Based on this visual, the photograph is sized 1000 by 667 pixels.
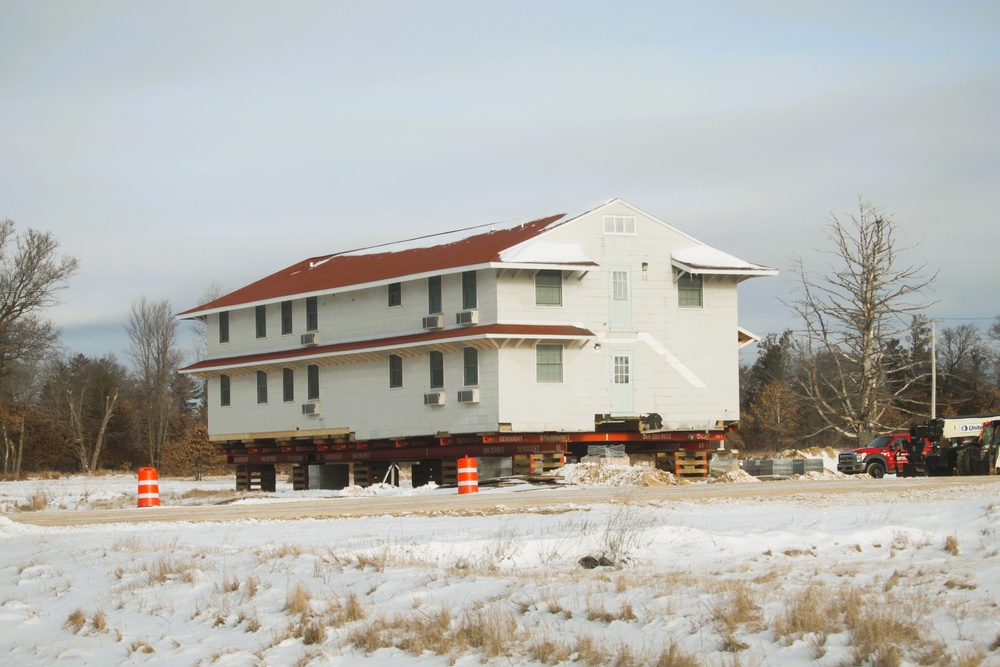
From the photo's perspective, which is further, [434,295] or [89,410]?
[89,410]

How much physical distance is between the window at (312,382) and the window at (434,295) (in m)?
5.83

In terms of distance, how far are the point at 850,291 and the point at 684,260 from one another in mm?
12961

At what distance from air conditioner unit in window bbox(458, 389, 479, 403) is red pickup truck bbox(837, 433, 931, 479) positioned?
1413cm

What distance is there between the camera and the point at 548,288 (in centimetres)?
3919

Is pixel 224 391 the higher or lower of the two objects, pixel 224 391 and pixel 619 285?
the lower

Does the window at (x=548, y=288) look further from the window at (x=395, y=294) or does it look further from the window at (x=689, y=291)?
the window at (x=395, y=294)

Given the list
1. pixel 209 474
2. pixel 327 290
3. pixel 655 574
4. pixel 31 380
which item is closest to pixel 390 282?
pixel 327 290

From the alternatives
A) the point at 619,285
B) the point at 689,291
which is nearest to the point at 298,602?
the point at 619,285

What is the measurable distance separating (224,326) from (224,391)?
255cm

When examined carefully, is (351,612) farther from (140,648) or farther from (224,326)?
(224,326)

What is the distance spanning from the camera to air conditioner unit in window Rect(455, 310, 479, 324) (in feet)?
127

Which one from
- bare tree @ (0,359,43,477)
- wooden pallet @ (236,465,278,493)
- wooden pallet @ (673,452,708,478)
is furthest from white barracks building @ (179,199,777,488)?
bare tree @ (0,359,43,477)

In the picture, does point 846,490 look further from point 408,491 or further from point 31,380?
point 31,380

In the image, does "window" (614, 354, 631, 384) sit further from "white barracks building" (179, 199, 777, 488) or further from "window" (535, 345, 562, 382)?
"window" (535, 345, 562, 382)
